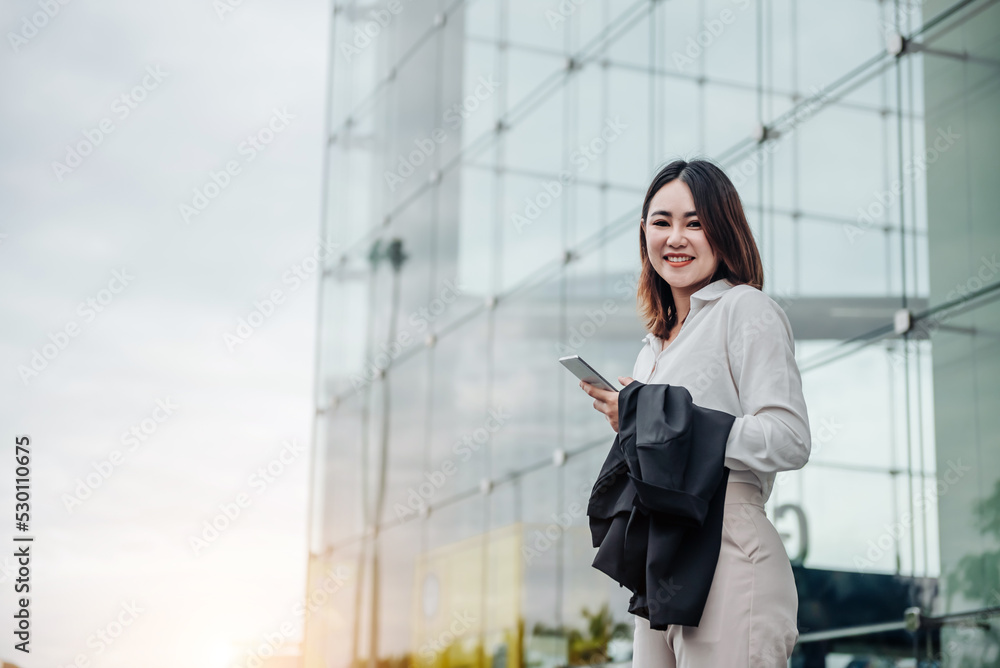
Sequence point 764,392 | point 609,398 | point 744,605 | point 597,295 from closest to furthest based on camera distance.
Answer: point 744,605, point 764,392, point 609,398, point 597,295

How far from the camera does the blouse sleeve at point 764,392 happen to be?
8.09ft

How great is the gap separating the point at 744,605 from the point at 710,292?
0.72 metres

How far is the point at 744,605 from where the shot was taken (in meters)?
2.40

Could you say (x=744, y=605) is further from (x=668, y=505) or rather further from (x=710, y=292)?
(x=710, y=292)

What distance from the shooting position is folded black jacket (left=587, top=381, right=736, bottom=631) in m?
2.43

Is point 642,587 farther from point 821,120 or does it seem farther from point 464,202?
point 464,202

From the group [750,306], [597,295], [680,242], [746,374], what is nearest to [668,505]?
[746,374]

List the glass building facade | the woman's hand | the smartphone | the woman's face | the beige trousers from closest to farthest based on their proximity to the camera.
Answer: the beige trousers, the smartphone, the woman's hand, the woman's face, the glass building facade

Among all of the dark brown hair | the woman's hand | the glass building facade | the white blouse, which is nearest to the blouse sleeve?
the white blouse

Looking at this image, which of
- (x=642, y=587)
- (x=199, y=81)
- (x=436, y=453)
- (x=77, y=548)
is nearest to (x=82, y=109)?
(x=199, y=81)

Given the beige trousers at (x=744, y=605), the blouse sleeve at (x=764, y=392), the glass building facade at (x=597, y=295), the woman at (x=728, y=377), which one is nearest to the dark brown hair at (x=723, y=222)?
the woman at (x=728, y=377)

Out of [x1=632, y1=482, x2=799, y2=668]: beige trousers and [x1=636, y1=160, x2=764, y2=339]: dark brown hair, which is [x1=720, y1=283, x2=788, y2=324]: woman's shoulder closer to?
[x1=636, y1=160, x2=764, y2=339]: dark brown hair

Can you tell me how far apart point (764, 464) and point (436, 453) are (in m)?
9.95

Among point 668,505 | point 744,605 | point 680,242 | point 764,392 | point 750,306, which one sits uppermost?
point 680,242
